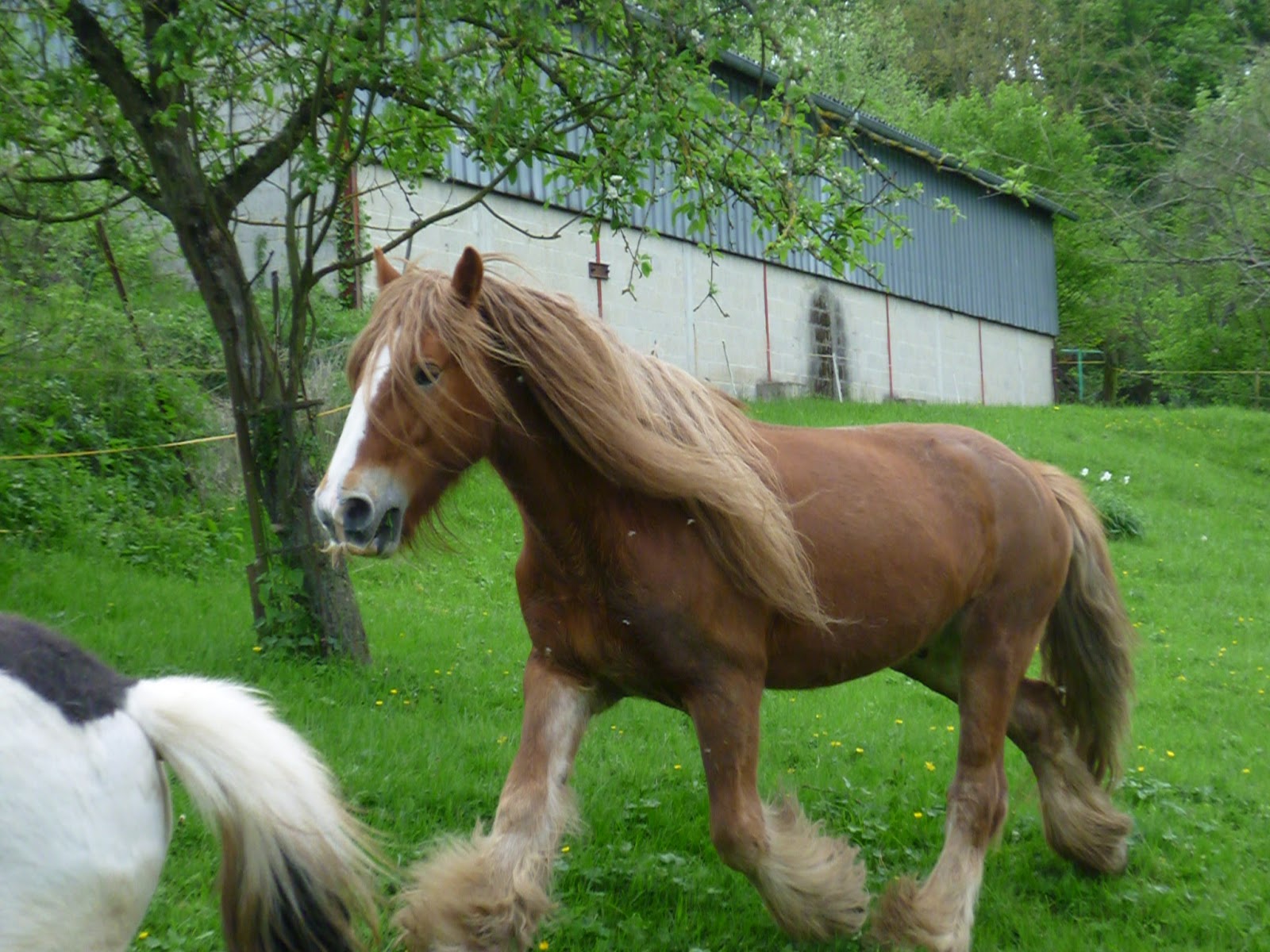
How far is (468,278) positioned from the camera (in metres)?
4.10

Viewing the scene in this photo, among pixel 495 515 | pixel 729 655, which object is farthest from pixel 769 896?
pixel 495 515

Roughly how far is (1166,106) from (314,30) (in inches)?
945

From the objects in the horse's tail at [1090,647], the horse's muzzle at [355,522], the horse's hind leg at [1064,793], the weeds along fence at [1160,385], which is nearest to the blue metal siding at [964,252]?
the weeds along fence at [1160,385]

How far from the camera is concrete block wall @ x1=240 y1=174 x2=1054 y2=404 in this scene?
17.7m

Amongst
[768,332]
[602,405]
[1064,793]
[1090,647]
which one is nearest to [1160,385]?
[768,332]

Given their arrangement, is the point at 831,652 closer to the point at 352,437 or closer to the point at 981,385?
the point at 352,437

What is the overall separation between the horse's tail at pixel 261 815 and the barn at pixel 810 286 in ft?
35.2

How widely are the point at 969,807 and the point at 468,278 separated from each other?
2.94 meters

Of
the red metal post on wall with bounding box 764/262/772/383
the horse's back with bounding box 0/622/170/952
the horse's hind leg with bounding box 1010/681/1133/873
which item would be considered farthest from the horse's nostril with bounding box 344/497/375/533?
the red metal post on wall with bounding box 764/262/772/383

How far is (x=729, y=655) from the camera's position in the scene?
4324 millimetres

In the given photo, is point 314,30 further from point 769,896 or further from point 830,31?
point 769,896

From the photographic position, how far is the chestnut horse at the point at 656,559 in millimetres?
3988

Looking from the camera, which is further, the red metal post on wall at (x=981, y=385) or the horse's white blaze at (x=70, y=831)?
the red metal post on wall at (x=981, y=385)

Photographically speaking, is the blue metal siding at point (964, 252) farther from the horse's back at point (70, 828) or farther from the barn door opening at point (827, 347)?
the horse's back at point (70, 828)
